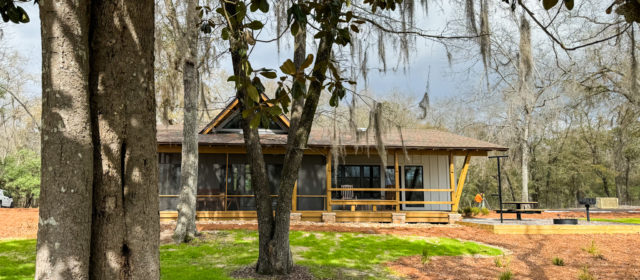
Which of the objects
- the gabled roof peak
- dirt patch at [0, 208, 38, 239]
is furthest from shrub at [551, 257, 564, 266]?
dirt patch at [0, 208, 38, 239]

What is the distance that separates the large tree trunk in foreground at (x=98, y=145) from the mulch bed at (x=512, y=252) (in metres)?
4.11

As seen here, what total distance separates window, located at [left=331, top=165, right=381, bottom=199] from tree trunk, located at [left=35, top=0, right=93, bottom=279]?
1335 cm

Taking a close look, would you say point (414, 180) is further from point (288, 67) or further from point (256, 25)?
point (288, 67)

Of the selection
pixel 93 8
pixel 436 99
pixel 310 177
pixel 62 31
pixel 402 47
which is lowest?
pixel 310 177

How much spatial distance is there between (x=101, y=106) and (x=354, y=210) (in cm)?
1203

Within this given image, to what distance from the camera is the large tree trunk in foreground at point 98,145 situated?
5.79 ft

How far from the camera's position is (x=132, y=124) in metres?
1.98

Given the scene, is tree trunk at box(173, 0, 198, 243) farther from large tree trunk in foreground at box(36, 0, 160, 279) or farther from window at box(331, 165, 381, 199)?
large tree trunk in foreground at box(36, 0, 160, 279)

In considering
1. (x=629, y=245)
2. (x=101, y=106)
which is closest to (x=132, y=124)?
(x=101, y=106)

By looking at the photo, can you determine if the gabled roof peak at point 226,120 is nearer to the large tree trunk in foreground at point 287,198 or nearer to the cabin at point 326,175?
the cabin at point 326,175

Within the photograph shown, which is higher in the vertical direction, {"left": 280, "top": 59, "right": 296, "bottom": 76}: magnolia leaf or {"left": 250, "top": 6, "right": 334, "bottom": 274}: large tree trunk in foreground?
{"left": 280, "top": 59, "right": 296, "bottom": 76}: magnolia leaf

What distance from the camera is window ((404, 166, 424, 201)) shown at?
15.2 metres

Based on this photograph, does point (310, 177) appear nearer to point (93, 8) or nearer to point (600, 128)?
point (93, 8)

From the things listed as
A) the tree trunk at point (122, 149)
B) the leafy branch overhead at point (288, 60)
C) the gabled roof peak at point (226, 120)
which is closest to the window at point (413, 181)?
the gabled roof peak at point (226, 120)
